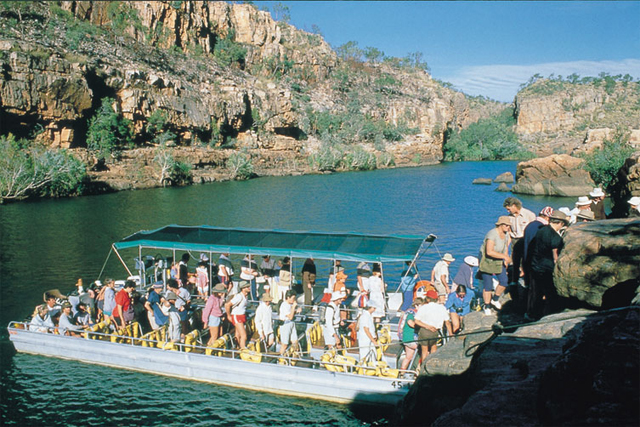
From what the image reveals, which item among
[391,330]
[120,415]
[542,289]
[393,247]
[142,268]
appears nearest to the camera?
[542,289]

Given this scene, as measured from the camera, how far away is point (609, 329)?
13.9ft

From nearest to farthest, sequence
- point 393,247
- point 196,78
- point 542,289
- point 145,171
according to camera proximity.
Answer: point 542,289 < point 393,247 < point 145,171 < point 196,78

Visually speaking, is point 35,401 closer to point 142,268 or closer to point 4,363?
point 4,363

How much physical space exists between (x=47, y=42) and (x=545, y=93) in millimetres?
159977

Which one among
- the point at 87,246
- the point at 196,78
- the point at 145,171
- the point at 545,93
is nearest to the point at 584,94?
the point at 545,93

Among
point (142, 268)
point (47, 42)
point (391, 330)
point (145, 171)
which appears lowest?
point (391, 330)

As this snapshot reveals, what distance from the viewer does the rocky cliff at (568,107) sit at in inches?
5679

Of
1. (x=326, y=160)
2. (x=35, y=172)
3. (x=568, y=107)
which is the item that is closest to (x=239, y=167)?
(x=326, y=160)

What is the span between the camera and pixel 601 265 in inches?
280

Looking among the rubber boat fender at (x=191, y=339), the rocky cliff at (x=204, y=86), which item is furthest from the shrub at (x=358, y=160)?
the rubber boat fender at (x=191, y=339)

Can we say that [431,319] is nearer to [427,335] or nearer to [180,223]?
[427,335]

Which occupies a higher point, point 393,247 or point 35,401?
point 393,247

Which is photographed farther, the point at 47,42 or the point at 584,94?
the point at 584,94

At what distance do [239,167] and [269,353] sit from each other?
62131 mm
